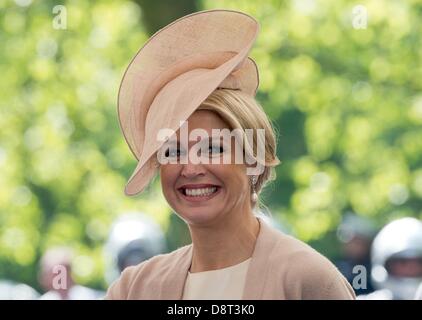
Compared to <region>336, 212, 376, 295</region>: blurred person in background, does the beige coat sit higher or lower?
lower

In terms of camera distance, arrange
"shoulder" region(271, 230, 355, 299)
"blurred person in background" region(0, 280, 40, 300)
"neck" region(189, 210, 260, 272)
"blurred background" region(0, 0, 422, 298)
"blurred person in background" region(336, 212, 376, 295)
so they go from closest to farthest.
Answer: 1. "shoulder" region(271, 230, 355, 299)
2. "neck" region(189, 210, 260, 272)
3. "blurred person in background" region(336, 212, 376, 295)
4. "blurred person in background" region(0, 280, 40, 300)
5. "blurred background" region(0, 0, 422, 298)

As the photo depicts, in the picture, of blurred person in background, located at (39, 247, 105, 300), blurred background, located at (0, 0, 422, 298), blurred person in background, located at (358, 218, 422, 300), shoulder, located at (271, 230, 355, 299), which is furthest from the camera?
blurred background, located at (0, 0, 422, 298)

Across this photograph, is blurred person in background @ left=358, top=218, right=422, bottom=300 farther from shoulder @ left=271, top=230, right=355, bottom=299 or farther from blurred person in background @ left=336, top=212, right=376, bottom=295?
shoulder @ left=271, top=230, right=355, bottom=299

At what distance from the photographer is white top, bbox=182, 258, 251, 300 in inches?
71.8

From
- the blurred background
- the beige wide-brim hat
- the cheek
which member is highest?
the blurred background

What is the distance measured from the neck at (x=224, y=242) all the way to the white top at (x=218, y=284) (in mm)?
15

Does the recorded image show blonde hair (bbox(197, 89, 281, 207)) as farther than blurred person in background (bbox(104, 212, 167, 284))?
No

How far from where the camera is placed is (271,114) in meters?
6.91

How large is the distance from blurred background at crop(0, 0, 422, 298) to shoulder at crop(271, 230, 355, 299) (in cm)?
513

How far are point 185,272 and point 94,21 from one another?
5517 mm

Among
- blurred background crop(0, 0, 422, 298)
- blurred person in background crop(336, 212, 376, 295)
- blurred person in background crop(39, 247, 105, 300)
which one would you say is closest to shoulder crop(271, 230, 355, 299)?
blurred person in background crop(39, 247, 105, 300)

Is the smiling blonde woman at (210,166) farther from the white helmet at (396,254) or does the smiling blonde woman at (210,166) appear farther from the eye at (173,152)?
the white helmet at (396,254)

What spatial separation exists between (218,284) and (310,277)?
0.58 feet
